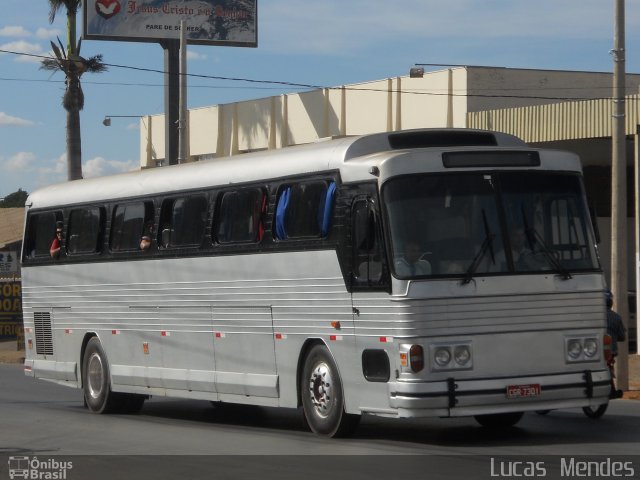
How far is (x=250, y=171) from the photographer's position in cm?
1639

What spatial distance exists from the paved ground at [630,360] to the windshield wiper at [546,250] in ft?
23.5

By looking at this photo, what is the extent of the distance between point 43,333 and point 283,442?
822 cm

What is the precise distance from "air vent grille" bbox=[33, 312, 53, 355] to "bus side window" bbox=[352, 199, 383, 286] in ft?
28.5

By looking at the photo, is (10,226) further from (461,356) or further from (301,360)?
(461,356)

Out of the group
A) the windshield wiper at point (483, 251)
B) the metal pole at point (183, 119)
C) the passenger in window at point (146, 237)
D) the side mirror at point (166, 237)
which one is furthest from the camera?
the metal pole at point (183, 119)

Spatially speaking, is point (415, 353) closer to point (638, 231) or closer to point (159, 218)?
point (159, 218)

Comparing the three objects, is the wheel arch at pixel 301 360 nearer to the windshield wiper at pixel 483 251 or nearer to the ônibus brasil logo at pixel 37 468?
the windshield wiper at pixel 483 251

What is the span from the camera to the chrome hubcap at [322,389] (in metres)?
14.7

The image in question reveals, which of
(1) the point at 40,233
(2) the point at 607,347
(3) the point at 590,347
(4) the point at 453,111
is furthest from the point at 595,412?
(4) the point at 453,111

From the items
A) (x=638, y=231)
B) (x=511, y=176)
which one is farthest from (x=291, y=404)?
→ (x=638, y=231)

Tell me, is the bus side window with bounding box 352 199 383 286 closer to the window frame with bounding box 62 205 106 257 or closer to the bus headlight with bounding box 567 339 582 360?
the bus headlight with bounding box 567 339 582 360

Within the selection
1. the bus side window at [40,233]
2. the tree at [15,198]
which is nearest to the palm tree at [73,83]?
the bus side window at [40,233]

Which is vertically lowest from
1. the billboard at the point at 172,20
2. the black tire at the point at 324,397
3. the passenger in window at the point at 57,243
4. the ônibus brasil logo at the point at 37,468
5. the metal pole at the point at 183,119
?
the ônibus brasil logo at the point at 37,468

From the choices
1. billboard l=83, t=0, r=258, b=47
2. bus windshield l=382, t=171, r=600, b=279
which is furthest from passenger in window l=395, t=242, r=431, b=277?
billboard l=83, t=0, r=258, b=47
